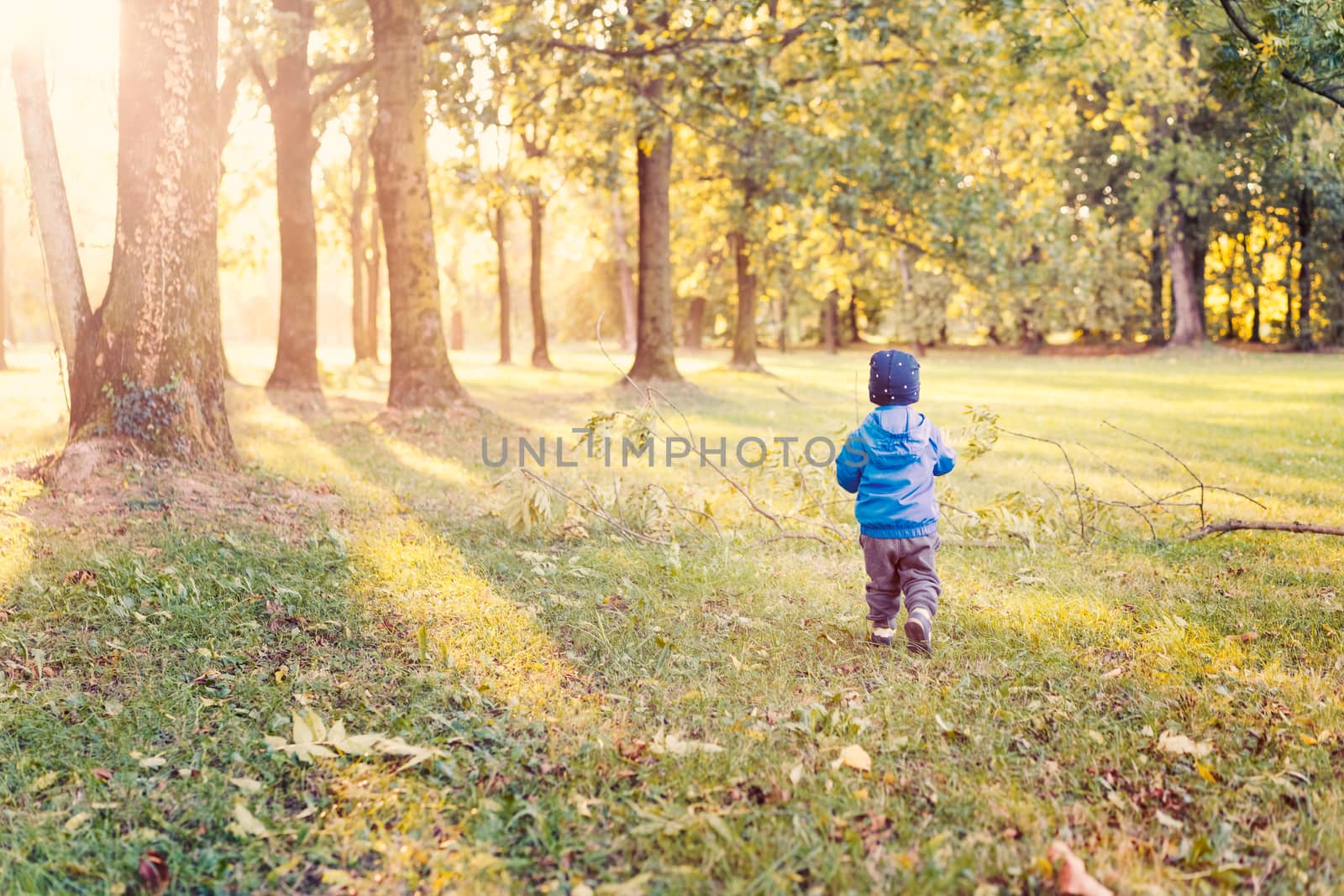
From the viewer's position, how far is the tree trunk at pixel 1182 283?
35750 millimetres

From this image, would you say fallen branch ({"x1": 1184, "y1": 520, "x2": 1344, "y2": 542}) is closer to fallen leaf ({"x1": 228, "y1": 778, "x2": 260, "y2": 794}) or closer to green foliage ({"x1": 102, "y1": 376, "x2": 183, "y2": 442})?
fallen leaf ({"x1": 228, "y1": 778, "x2": 260, "y2": 794})

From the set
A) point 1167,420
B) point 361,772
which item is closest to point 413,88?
point 361,772

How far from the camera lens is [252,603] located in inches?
200

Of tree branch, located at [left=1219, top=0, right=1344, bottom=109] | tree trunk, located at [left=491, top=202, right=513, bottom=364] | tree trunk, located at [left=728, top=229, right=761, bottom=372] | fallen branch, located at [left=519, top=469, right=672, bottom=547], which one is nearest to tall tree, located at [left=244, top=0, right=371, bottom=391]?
fallen branch, located at [left=519, top=469, right=672, bottom=547]

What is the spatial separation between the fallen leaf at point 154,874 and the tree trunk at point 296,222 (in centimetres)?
1404

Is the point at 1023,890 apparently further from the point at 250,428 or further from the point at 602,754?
A: the point at 250,428

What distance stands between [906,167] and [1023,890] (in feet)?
58.9

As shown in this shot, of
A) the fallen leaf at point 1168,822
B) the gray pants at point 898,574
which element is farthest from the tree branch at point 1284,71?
the fallen leaf at point 1168,822

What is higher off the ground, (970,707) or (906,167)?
(906,167)

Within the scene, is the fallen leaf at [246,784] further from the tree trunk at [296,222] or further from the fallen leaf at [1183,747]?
the tree trunk at [296,222]

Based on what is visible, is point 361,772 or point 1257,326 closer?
point 361,772

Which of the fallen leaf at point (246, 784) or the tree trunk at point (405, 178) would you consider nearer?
the fallen leaf at point (246, 784)

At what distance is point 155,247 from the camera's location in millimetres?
7059

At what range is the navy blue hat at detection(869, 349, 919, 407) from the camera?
486cm
